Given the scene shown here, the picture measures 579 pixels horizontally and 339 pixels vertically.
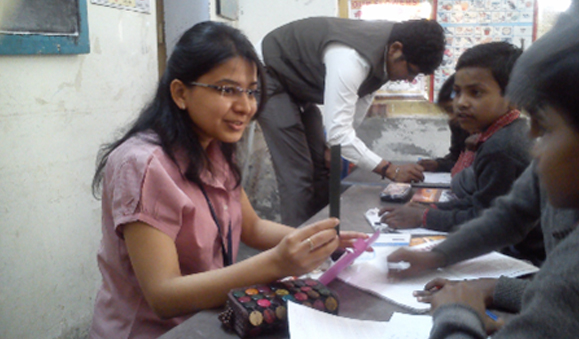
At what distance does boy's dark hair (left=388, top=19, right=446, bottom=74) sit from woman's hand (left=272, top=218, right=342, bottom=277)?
143 centimetres

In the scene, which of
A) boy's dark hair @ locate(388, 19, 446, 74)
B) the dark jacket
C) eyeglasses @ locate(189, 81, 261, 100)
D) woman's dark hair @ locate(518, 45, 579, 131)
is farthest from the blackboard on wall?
woman's dark hair @ locate(518, 45, 579, 131)

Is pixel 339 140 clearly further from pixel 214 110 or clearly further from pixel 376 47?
pixel 214 110

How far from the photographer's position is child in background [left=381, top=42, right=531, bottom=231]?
146cm

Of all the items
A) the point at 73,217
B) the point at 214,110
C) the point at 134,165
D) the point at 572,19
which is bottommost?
the point at 73,217

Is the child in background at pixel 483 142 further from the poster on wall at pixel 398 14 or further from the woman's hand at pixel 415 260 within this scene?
the poster on wall at pixel 398 14

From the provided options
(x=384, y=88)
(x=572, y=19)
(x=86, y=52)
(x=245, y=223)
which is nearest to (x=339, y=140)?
(x=245, y=223)

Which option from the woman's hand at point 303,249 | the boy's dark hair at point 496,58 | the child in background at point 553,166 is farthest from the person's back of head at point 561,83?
the boy's dark hair at point 496,58

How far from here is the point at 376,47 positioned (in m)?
2.21

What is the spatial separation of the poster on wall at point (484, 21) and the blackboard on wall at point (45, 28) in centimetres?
240

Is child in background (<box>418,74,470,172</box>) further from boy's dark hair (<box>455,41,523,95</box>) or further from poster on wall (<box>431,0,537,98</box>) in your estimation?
poster on wall (<box>431,0,537,98</box>)

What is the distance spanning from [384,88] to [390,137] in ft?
1.14

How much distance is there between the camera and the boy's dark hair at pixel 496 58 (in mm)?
1584

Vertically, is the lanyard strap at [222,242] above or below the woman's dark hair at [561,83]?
below

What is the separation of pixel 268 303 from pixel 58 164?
1.16 m
